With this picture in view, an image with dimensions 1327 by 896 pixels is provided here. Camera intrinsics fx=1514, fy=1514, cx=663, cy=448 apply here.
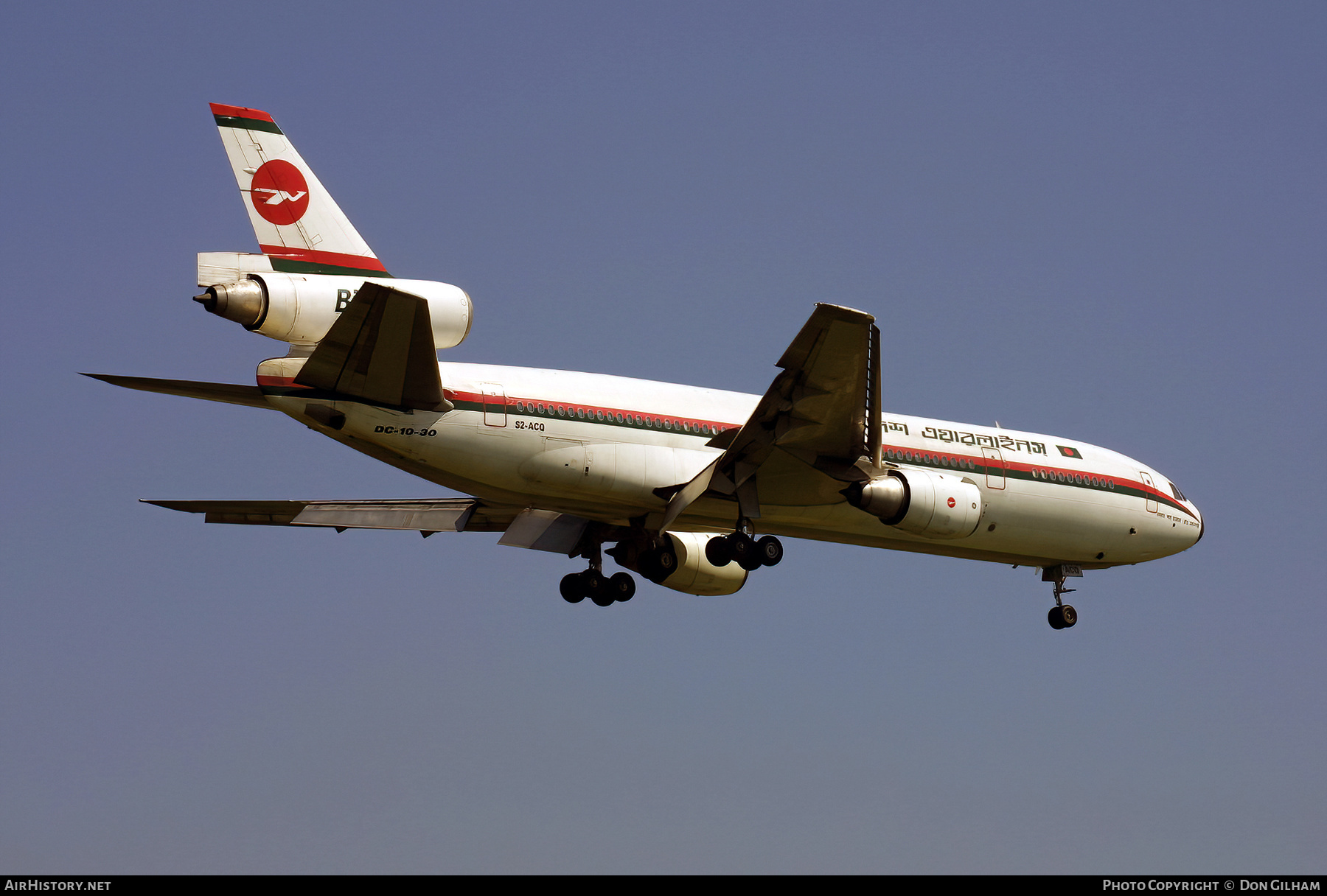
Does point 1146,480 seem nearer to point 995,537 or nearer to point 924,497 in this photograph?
point 995,537

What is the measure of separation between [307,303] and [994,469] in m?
14.3

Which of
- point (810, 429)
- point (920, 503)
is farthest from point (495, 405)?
point (920, 503)

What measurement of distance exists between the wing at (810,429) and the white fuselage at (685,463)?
0.47m

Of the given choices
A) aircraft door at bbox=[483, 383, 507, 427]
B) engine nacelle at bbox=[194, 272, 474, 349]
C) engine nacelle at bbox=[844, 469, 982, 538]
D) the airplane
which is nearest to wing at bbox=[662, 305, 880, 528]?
the airplane

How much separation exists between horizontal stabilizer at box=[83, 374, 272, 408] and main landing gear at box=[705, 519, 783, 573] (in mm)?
8360

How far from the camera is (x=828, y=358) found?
2497 cm

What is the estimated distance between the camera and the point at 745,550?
2739 centimetres

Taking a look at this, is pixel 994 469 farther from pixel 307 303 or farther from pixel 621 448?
pixel 307 303

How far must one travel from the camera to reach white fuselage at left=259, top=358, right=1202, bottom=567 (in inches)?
982
